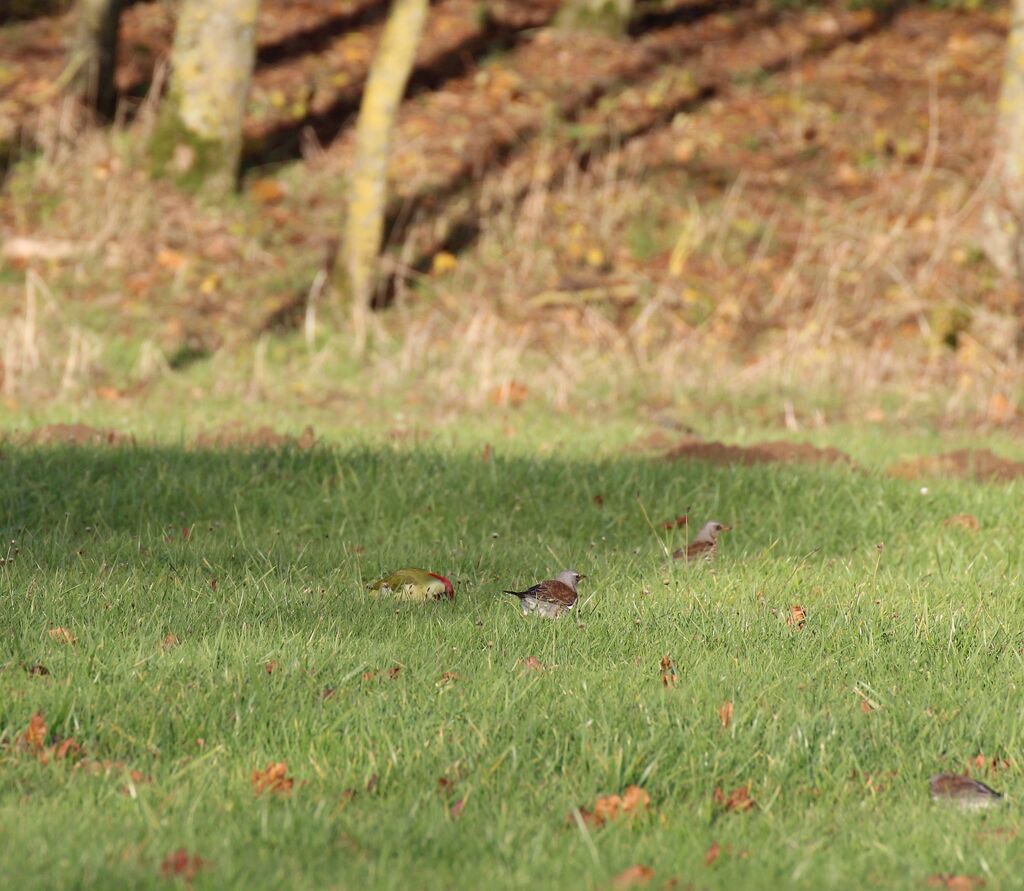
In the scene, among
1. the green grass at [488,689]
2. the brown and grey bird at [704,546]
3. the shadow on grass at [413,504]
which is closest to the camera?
the green grass at [488,689]

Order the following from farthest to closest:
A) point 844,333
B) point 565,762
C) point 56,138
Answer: point 56,138 < point 844,333 < point 565,762

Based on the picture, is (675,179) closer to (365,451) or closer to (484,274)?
(484,274)

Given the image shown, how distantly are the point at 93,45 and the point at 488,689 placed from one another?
541 inches

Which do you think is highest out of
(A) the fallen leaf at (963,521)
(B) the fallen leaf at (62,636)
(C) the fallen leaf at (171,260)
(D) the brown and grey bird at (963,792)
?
(D) the brown and grey bird at (963,792)

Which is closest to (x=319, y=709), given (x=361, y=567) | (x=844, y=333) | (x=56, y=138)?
(x=361, y=567)

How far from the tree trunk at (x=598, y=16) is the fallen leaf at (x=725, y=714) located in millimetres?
17582

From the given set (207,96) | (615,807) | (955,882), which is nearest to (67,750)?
(615,807)

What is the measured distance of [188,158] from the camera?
48.9 feet

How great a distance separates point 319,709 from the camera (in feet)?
→ 12.3

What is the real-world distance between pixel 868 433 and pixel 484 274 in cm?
592

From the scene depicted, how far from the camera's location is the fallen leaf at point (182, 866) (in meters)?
2.83

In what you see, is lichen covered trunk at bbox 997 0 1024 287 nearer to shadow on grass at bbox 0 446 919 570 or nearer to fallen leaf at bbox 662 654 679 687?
shadow on grass at bbox 0 446 919 570

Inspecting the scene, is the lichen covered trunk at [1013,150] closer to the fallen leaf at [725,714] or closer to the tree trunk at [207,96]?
the tree trunk at [207,96]

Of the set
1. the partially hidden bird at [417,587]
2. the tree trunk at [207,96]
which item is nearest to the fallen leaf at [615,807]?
the partially hidden bird at [417,587]
